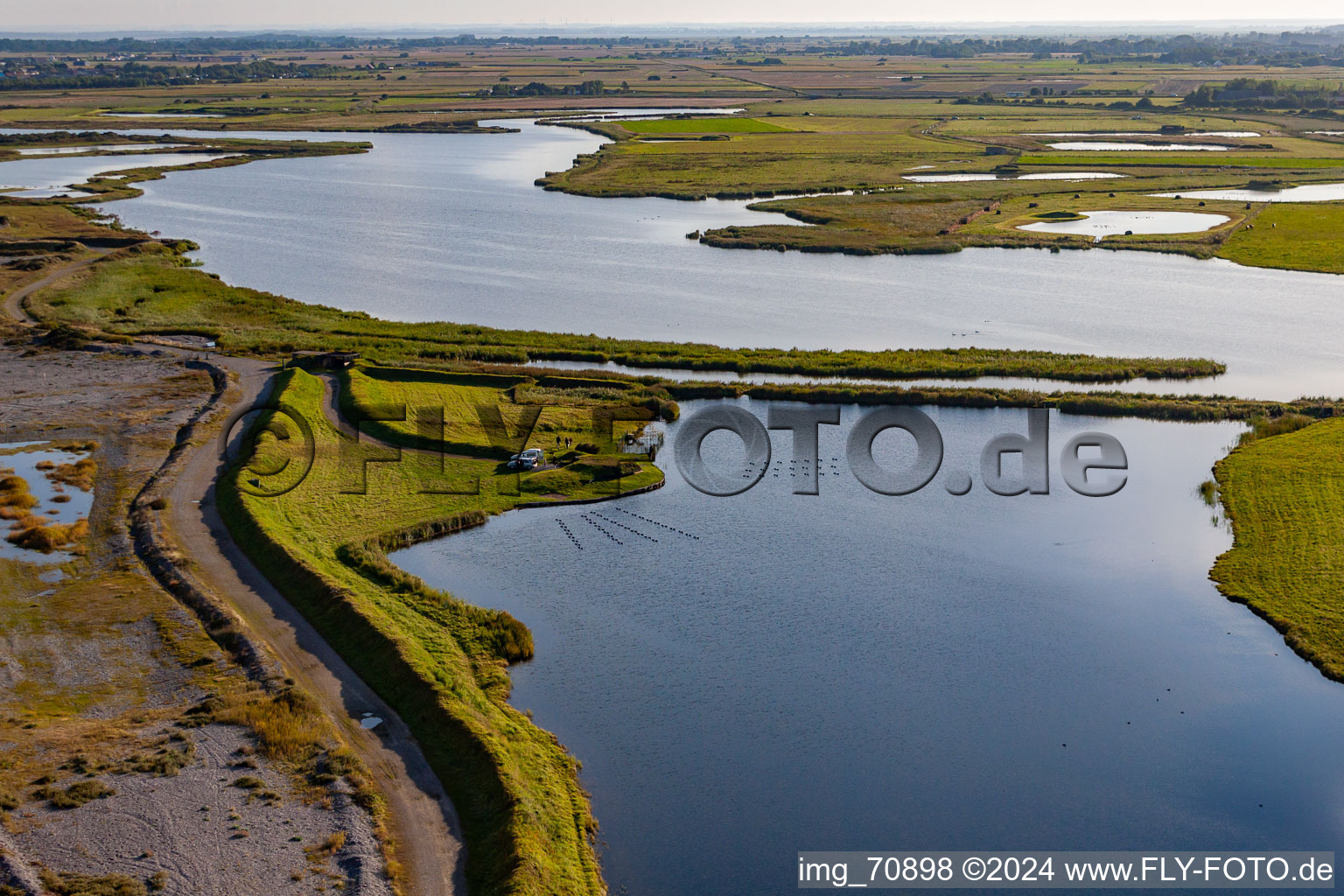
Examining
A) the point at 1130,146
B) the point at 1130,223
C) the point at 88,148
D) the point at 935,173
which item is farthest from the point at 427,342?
the point at 1130,146

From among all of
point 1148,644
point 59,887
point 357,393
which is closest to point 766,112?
point 357,393

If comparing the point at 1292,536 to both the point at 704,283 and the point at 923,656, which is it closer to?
the point at 923,656

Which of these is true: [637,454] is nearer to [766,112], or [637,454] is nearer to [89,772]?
[89,772]

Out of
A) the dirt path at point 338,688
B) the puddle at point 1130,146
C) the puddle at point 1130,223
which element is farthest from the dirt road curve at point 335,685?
the puddle at point 1130,146

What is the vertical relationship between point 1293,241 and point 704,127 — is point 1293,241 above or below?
below

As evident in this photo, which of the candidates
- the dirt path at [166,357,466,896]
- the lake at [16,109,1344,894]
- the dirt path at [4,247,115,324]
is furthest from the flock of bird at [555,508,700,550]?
the dirt path at [4,247,115,324]
